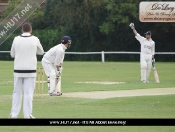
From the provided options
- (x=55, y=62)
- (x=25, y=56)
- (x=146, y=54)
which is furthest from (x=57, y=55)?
(x=146, y=54)

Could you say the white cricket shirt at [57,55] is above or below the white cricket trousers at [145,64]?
above

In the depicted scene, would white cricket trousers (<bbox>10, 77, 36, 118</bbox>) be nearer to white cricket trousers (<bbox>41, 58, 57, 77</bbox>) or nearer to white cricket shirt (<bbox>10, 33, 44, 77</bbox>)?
white cricket shirt (<bbox>10, 33, 44, 77</bbox>)

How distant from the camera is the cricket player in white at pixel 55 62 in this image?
20.2 metres

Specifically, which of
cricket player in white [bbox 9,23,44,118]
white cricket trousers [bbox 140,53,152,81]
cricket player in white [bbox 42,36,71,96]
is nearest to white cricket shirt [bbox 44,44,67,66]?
cricket player in white [bbox 42,36,71,96]

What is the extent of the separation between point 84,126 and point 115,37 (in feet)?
153

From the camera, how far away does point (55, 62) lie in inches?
797

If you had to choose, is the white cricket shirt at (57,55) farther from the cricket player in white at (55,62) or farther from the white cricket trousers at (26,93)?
the white cricket trousers at (26,93)

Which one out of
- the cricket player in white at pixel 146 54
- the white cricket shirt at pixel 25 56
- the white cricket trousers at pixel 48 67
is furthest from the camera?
the cricket player in white at pixel 146 54

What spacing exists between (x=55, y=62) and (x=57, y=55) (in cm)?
28

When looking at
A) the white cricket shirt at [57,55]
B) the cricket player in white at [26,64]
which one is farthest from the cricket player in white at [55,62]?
the cricket player in white at [26,64]

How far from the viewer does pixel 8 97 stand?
789 inches

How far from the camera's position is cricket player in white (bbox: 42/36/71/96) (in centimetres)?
2016

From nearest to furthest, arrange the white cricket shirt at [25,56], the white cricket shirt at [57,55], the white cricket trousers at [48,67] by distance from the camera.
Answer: the white cricket shirt at [25,56] < the white cricket shirt at [57,55] < the white cricket trousers at [48,67]

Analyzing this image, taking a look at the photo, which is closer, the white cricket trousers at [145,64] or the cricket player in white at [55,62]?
the cricket player in white at [55,62]
